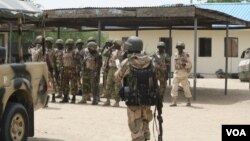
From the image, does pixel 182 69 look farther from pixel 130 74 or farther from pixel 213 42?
pixel 213 42

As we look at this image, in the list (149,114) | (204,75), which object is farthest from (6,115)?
(204,75)

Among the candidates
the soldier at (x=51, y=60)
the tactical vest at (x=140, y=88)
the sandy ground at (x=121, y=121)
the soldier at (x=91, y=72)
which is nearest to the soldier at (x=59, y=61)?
the soldier at (x=51, y=60)

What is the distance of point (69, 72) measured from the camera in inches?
541

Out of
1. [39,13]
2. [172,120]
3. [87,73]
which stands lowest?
[172,120]

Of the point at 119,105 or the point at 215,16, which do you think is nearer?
the point at 119,105

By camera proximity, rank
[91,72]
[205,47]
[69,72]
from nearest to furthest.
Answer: [91,72] → [69,72] → [205,47]

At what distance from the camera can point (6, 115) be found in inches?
265

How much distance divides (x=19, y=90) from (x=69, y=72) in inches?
263

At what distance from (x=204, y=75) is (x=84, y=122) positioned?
2000 cm

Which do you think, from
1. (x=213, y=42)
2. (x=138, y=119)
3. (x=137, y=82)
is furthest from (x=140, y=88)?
(x=213, y=42)

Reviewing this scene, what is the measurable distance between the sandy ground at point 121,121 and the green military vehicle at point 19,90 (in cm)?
103

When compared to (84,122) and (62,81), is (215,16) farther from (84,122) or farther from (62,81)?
(84,122)

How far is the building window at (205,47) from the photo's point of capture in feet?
97.8

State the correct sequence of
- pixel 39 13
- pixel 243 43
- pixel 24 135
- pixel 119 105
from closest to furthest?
1. pixel 24 135
2. pixel 39 13
3. pixel 119 105
4. pixel 243 43
